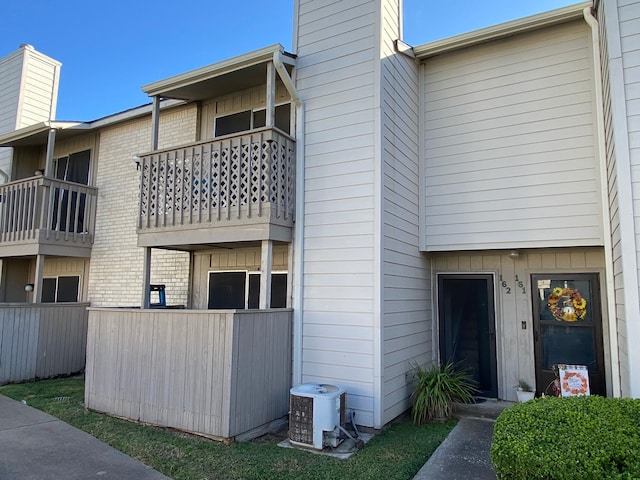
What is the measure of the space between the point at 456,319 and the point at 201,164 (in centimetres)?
493

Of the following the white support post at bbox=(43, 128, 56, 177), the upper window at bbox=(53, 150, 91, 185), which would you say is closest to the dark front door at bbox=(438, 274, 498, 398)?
the white support post at bbox=(43, 128, 56, 177)

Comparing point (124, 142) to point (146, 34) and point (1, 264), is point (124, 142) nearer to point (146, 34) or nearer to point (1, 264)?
point (1, 264)

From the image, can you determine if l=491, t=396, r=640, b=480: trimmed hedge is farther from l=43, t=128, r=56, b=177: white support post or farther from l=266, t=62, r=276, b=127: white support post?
l=43, t=128, r=56, b=177: white support post

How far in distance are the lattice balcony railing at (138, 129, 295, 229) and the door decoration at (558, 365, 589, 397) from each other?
4554mm

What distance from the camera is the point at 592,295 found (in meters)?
6.63

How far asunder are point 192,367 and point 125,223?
17.1 ft

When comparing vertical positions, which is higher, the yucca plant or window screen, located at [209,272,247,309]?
window screen, located at [209,272,247,309]

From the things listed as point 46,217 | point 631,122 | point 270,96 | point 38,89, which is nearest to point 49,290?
point 46,217

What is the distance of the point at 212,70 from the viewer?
6.96 metres

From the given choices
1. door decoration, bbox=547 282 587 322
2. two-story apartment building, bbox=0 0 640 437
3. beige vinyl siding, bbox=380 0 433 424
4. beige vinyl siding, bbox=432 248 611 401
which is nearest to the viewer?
two-story apartment building, bbox=0 0 640 437

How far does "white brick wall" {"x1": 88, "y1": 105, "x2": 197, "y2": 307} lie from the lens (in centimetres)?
892

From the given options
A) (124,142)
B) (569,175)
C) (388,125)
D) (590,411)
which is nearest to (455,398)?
(590,411)

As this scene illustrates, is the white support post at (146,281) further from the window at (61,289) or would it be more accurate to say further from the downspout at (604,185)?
the downspout at (604,185)

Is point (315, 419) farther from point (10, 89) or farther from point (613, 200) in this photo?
point (10, 89)
